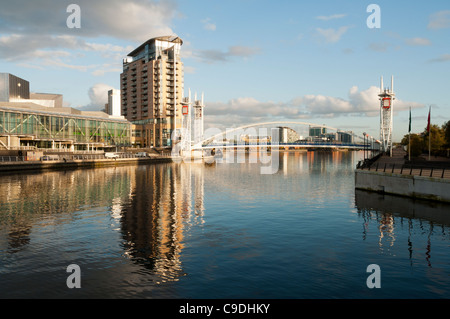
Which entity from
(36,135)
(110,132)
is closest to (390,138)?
(110,132)

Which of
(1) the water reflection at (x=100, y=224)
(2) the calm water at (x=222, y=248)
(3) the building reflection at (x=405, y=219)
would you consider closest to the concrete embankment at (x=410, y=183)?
(3) the building reflection at (x=405, y=219)

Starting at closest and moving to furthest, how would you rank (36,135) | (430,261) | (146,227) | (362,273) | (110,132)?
(362,273)
(430,261)
(146,227)
(36,135)
(110,132)

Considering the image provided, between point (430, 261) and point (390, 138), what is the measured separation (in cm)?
12253

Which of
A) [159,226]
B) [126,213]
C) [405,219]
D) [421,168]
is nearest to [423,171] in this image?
[421,168]

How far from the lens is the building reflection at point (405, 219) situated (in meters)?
21.7

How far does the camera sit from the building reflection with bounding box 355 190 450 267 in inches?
856

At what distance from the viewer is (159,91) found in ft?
579

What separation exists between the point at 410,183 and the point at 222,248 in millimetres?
27098

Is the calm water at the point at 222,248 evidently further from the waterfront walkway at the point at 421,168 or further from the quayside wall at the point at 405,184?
the waterfront walkway at the point at 421,168

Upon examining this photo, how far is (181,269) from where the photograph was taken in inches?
646
